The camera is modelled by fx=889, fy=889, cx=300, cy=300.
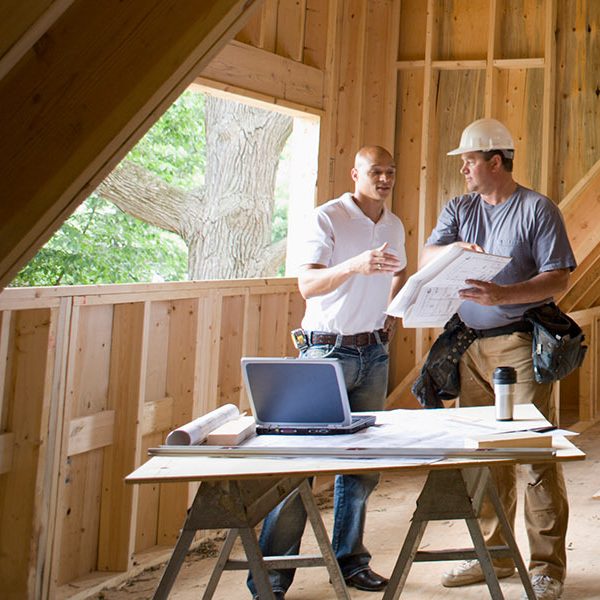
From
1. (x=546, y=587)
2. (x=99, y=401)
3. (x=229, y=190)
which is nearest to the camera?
(x=546, y=587)

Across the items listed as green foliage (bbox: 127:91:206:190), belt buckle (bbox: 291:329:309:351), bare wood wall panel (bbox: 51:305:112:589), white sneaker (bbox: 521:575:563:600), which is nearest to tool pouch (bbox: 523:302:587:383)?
white sneaker (bbox: 521:575:563:600)

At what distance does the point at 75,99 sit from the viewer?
3.79 feet

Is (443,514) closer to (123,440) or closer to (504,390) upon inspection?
(504,390)

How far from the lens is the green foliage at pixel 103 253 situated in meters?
9.31

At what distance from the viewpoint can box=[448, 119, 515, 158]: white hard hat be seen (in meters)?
3.34

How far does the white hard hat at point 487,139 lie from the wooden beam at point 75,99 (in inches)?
89.6

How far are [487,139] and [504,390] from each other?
1.14 meters

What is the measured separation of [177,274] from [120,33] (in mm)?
10368

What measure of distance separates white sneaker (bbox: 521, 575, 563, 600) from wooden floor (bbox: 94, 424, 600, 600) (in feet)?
0.32

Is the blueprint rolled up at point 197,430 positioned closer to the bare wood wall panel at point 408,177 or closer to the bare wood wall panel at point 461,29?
the bare wood wall panel at point 408,177

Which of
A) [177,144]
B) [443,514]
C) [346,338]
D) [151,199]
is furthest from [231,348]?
[177,144]

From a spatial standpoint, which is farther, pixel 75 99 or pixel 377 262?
pixel 377 262

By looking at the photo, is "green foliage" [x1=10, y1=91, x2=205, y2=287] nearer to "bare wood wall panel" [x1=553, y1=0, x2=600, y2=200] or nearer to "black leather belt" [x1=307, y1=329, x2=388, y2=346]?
"bare wood wall panel" [x1=553, y1=0, x2=600, y2=200]

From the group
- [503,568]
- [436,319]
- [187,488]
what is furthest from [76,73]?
[187,488]
